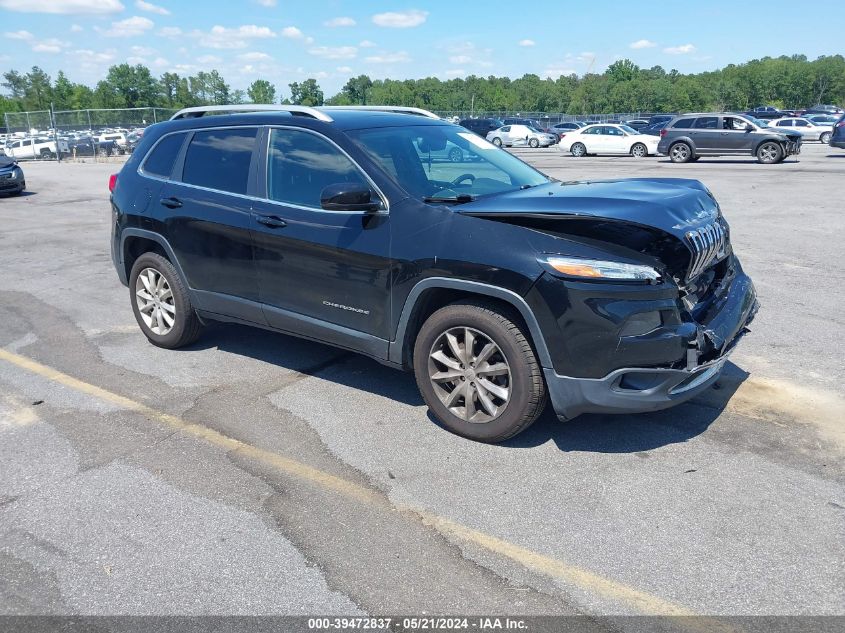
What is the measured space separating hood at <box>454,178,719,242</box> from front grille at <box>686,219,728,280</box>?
40 mm

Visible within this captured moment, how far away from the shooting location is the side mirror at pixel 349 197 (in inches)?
161

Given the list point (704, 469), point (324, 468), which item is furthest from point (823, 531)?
point (324, 468)

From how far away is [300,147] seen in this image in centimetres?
471

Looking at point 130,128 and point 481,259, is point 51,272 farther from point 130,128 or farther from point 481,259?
point 130,128

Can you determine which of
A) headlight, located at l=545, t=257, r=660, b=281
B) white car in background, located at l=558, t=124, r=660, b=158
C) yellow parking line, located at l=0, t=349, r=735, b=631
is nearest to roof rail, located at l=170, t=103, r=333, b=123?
headlight, located at l=545, t=257, r=660, b=281

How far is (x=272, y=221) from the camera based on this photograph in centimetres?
470

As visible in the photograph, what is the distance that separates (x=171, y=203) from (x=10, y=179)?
15.6 m

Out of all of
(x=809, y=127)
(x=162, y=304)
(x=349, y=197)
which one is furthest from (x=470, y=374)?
(x=809, y=127)

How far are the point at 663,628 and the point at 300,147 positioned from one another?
139 inches

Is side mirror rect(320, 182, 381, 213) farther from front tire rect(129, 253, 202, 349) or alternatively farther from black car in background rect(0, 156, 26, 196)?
black car in background rect(0, 156, 26, 196)

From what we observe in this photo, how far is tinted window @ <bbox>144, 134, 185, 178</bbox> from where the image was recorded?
18.1 ft

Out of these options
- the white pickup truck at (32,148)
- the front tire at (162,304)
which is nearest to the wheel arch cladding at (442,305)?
the front tire at (162,304)

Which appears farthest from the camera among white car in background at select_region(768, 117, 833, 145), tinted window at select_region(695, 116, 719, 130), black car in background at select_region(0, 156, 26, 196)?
white car in background at select_region(768, 117, 833, 145)

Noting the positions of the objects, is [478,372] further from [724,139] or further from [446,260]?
[724,139]
